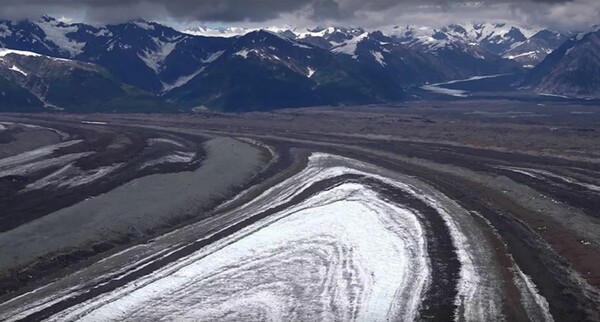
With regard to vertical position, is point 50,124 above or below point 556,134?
above

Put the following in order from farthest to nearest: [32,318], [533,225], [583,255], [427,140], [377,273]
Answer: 1. [427,140]
2. [533,225]
3. [583,255]
4. [377,273]
5. [32,318]

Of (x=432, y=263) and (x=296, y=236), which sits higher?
(x=296, y=236)

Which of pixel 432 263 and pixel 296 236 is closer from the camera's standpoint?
pixel 432 263

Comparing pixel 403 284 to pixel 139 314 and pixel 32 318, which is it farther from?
pixel 32 318

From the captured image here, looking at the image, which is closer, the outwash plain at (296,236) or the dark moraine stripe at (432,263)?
the dark moraine stripe at (432,263)

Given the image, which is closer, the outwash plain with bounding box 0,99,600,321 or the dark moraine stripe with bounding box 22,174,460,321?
the dark moraine stripe with bounding box 22,174,460,321

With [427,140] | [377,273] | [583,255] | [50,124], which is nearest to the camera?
[377,273]

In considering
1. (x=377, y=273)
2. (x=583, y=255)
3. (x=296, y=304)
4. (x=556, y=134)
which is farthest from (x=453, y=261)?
(x=556, y=134)

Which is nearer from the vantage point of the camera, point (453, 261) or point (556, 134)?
point (453, 261)
